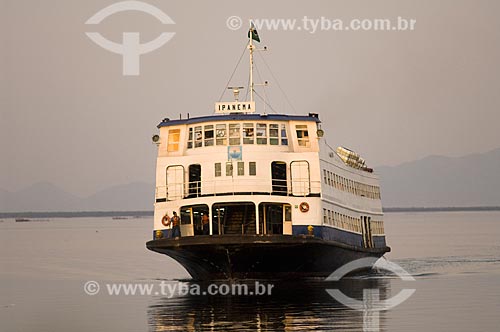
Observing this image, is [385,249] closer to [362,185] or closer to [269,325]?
[362,185]

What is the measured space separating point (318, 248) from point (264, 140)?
19.1ft

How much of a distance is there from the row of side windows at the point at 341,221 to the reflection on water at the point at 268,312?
3725mm

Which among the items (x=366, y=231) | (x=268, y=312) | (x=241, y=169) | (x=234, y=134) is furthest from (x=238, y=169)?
(x=366, y=231)

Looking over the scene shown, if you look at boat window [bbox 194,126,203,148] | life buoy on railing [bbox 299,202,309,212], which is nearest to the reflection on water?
life buoy on railing [bbox 299,202,309,212]

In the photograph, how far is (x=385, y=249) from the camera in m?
59.7

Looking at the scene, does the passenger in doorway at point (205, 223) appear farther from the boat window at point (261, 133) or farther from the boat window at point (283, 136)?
the boat window at point (283, 136)

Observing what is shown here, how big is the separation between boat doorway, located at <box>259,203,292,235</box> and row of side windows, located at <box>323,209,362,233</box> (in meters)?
1.64

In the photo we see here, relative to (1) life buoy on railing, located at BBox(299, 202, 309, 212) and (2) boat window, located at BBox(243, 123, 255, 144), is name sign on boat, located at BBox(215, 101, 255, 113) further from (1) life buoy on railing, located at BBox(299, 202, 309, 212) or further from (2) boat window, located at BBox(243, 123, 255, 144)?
(1) life buoy on railing, located at BBox(299, 202, 309, 212)

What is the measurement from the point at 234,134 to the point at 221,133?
2.06 ft

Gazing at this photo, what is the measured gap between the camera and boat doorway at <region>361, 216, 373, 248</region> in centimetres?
5624

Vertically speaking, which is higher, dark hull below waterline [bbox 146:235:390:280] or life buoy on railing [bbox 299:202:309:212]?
life buoy on railing [bbox 299:202:309:212]

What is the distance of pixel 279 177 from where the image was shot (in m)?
48.2

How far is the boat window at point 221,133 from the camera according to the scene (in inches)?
1842

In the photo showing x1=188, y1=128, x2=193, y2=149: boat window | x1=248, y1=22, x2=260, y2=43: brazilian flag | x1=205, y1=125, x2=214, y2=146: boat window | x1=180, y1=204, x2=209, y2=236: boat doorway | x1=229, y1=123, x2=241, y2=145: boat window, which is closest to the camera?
x1=229, y1=123, x2=241, y2=145: boat window
